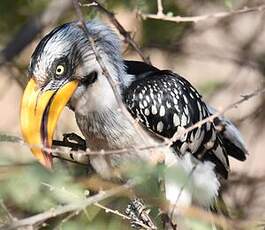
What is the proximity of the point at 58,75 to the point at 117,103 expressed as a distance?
8.6 inches

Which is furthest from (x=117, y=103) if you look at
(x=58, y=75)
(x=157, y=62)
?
(x=157, y=62)

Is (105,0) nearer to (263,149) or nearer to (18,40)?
(18,40)

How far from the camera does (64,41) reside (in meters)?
2.98

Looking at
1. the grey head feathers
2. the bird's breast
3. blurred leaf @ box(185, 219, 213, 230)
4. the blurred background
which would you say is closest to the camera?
blurred leaf @ box(185, 219, 213, 230)

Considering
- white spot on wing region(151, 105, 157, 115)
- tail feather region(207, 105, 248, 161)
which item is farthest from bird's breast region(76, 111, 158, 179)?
tail feather region(207, 105, 248, 161)

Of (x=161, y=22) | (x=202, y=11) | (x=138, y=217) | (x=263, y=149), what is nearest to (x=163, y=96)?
(x=138, y=217)

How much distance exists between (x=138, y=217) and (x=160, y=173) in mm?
666

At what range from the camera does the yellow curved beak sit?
2631 millimetres

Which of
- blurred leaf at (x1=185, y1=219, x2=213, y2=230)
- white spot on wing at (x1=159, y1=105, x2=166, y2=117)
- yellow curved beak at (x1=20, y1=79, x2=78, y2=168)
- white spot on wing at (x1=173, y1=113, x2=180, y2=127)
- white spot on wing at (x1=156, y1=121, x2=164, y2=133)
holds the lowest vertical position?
white spot on wing at (x1=173, y1=113, x2=180, y2=127)

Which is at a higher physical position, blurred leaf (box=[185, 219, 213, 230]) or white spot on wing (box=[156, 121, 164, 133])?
blurred leaf (box=[185, 219, 213, 230])

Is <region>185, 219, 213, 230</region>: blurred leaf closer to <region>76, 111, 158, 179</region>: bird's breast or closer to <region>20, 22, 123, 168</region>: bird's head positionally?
<region>20, 22, 123, 168</region>: bird's head

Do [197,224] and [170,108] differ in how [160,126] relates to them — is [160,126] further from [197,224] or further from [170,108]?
[197,224]

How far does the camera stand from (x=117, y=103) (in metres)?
2.83

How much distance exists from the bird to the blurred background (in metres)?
0.13
